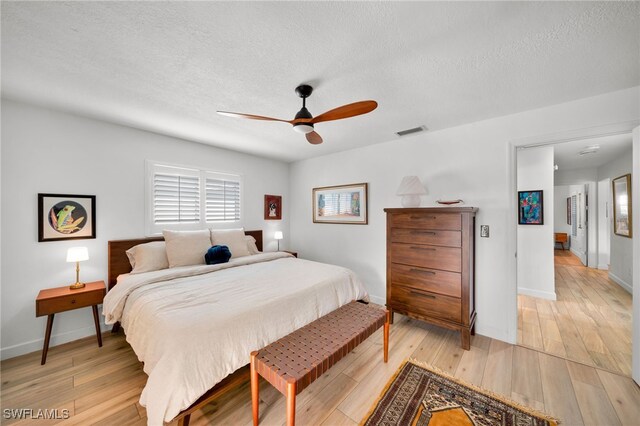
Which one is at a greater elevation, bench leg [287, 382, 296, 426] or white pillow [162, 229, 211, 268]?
white pillow [162, 229, 211, 268]

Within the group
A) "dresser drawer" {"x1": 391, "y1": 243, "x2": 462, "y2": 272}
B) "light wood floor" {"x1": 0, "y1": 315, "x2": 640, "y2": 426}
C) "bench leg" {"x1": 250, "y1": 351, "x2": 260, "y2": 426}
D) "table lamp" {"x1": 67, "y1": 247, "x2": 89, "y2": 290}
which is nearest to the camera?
"bench leg" {"x1": 250, "y1": 351, "x2": 260, "y2": 426}

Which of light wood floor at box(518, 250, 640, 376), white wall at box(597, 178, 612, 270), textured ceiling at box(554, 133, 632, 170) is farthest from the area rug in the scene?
white wall at box(597, 178, 612, 270)

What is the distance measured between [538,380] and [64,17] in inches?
165

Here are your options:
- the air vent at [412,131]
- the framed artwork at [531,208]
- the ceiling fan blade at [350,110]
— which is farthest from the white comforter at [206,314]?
the framed artwork at [531,208]

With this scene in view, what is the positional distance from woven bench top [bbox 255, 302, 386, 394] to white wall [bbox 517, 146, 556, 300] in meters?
3.25

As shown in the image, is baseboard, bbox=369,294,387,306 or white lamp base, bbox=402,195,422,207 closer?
white lamp base, bbox=402,195,422,207

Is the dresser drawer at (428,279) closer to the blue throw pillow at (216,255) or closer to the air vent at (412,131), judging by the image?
the air vent at (412,131)

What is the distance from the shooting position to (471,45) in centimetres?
153

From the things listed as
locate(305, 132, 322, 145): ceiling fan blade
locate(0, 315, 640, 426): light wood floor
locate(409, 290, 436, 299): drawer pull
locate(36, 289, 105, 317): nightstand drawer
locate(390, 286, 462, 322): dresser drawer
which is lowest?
locate(0, 315, 640, 426): light wood floor

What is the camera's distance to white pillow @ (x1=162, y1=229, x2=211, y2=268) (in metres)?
2.86

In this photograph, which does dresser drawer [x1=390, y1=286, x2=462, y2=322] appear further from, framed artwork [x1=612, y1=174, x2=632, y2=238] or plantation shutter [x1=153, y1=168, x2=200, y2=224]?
framed artwork [x1=612, y1=174, x2=632, y2=238]

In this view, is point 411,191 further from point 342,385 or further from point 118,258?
point 118,258

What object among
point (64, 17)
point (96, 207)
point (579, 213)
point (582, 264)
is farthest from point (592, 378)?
point (579, 213)

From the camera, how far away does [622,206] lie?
4.09 metres
